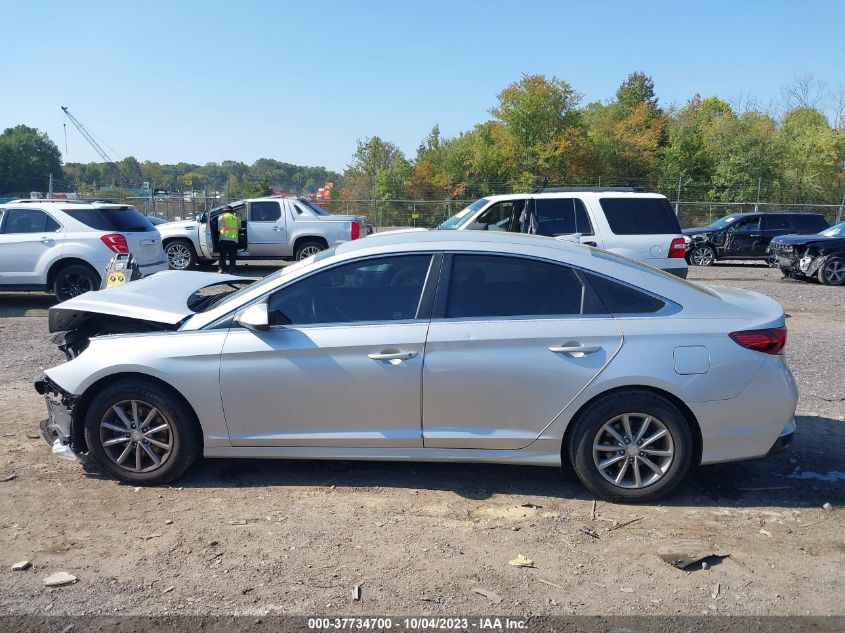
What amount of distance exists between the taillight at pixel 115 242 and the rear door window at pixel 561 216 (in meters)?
6.72

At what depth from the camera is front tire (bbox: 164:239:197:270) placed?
1670 centimetres

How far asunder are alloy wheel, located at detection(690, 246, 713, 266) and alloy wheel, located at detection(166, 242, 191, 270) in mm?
14422

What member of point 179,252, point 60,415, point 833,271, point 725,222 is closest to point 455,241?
point 60,415

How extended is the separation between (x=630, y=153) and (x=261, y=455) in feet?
159

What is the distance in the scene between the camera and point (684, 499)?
4.47 meters

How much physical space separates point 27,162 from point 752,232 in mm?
59863

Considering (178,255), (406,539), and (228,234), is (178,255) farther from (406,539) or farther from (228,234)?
(406,539)

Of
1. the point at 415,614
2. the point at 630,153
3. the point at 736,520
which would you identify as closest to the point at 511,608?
the point at 415,614

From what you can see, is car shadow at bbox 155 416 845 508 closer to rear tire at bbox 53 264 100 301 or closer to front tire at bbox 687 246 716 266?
rear tire at bbox 53 264 100 301

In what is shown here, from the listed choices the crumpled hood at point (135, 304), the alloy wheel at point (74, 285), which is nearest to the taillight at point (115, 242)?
the alloy wheel at point (74, 285)

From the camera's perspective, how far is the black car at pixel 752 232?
67.3 ft

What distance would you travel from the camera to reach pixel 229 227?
51.8 ft

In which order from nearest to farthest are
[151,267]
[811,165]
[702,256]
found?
[151,267] < [702,256] < [811,165]

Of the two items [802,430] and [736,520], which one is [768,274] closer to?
[802,430]
